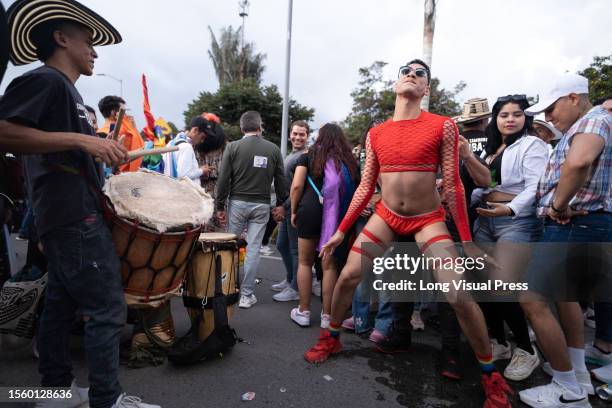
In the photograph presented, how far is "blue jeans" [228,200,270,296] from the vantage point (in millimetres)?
4223

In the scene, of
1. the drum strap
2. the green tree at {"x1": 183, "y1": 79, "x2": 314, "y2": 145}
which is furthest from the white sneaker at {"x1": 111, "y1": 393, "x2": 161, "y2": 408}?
the green tree at {"x1": 183, "y1": 79, "x2": 314, "y2": 145}

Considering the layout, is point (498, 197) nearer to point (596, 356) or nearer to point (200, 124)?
point (596, 356)

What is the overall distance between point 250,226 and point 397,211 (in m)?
2.05

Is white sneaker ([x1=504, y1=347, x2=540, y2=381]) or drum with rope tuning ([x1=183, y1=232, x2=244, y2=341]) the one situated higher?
drum with rope tuning ([x1=183, y1=232, x2=244, y2=341])

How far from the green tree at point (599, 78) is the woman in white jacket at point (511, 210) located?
12.1 meters

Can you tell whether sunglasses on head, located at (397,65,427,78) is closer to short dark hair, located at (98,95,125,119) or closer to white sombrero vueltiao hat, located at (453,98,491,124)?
white sombrero vueltiao hat, located at (453,98,491,124)

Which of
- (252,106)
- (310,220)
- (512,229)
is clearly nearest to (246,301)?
(310,220)

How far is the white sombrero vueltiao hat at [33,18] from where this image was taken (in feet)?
5.95

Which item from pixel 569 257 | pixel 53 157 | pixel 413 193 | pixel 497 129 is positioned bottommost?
pixel 569 257

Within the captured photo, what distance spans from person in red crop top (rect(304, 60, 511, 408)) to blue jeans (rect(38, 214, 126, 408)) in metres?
1.47

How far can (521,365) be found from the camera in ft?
9.14

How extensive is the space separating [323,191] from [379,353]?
1474 millimetres

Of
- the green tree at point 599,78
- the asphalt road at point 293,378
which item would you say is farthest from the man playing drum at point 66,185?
the green tree at point 599,78

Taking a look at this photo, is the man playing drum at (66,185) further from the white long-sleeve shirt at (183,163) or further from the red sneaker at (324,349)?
the white long-sleeve shirt at (183,163)
